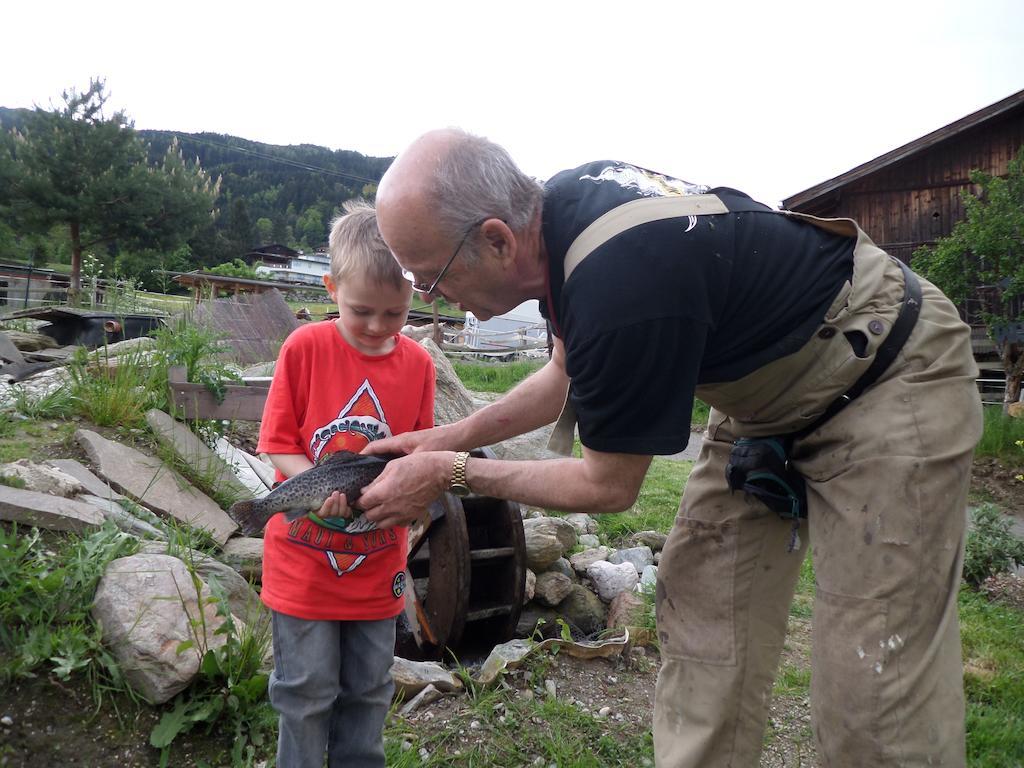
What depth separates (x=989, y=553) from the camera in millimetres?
6020

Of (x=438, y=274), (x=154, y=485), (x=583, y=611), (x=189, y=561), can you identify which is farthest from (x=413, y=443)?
(x=583, y=611)

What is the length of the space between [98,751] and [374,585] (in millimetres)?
1224

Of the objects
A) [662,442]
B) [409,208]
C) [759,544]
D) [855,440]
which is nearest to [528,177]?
[409,208]

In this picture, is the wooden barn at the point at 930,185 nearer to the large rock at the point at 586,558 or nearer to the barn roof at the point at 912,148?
the barn roof at the point at 912,148

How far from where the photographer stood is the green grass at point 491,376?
63.5 feet

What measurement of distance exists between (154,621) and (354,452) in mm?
1198

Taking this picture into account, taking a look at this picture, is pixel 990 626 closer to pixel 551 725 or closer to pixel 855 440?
pixel 551 725

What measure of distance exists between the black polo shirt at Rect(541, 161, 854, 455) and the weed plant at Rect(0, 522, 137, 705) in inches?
89.0

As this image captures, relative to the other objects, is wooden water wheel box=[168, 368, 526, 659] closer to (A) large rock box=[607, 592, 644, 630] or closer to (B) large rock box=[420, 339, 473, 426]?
(A) large rock box=[607, 592, 644, 630]

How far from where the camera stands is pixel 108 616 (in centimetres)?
307

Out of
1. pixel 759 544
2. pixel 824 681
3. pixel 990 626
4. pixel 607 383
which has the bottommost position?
pixel 990 626

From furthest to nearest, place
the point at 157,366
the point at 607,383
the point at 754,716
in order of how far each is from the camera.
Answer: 1. the point at 157,366
2. the point at 754,716
3. the point at 607,383

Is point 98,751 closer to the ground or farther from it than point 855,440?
closer to the ground

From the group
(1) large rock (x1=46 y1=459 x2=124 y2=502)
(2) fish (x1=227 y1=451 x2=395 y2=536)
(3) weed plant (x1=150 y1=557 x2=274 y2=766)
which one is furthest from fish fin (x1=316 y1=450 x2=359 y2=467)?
(1) large rock (x1=46 y1=459 x2=124 y2=502)
